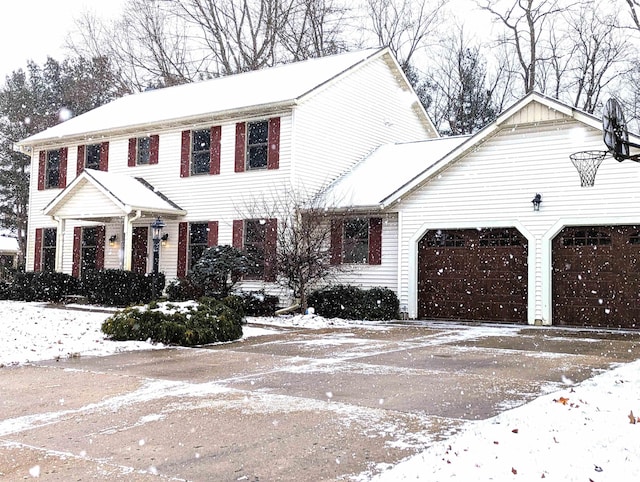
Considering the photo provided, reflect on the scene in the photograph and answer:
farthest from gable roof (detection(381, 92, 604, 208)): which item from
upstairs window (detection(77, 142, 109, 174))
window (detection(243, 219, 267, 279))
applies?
upstairs window (detection(77, 142, 109, 174))

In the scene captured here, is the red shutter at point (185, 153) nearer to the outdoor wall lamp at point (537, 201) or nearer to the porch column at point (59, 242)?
the porch column at point (59, 242)

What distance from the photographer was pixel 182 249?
20.0 m

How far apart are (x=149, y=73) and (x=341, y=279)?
74.5 ft

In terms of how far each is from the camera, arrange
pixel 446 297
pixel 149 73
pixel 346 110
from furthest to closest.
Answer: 1. pixel 149 73
2. pixel 346 110
3. pixel 446 297

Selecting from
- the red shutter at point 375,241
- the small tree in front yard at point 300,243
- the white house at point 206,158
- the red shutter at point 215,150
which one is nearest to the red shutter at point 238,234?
the white house at point 206,158

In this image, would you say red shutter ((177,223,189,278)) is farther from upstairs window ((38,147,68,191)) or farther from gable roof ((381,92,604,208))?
gable roof ((381,92,604,208))

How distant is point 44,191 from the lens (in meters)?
23.8

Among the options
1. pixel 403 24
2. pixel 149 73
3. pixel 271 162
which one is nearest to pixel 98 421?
pixel 271 162

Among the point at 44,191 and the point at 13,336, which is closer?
the point at 13,336

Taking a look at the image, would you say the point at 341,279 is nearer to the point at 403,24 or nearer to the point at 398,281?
the point at 398,281

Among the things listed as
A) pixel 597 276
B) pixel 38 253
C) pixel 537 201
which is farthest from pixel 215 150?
pixel 597 276

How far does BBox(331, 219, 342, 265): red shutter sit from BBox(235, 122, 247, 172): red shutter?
11.1 feet

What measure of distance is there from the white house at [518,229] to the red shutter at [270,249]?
1801mm

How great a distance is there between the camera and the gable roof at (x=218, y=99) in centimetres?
1917
